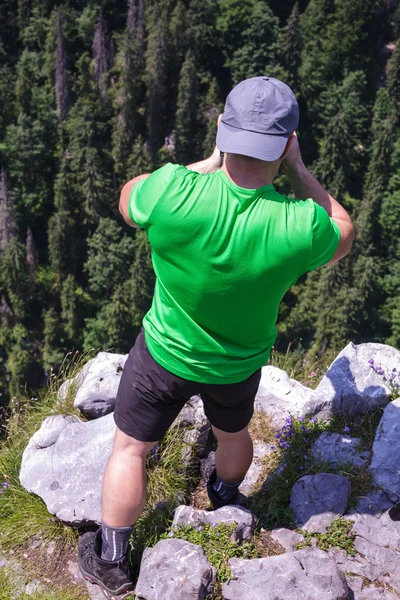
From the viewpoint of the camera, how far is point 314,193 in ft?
8.63

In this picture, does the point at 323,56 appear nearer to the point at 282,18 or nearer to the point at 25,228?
the point at 282,18

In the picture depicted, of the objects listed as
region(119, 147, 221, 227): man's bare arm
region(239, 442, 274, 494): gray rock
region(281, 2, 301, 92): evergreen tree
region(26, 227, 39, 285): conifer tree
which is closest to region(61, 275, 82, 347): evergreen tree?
region(26, 227, 39, 285): conifer tree

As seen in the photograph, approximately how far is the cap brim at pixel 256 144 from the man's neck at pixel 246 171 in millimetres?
45

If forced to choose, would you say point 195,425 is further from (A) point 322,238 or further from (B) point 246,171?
(B) point 246,171

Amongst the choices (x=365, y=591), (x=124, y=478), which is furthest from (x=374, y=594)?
(x=124, y=478)

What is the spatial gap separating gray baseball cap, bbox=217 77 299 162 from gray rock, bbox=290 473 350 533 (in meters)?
2.02

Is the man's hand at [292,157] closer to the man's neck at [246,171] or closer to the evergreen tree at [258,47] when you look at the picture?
the man's neck at [246,171]

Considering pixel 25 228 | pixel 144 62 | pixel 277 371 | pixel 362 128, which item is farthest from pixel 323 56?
pixel 277 371

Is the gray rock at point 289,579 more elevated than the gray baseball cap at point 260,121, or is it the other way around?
the gray baseball cap at point 260,121

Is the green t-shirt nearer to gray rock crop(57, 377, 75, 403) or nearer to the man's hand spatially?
the man's hand

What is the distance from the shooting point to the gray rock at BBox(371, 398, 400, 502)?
3.53 meters

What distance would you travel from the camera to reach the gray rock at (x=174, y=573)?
2.84 metres

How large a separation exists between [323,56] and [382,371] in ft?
137

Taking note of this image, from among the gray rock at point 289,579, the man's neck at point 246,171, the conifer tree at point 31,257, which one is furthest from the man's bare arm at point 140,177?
the conifer tree at point 31,257
